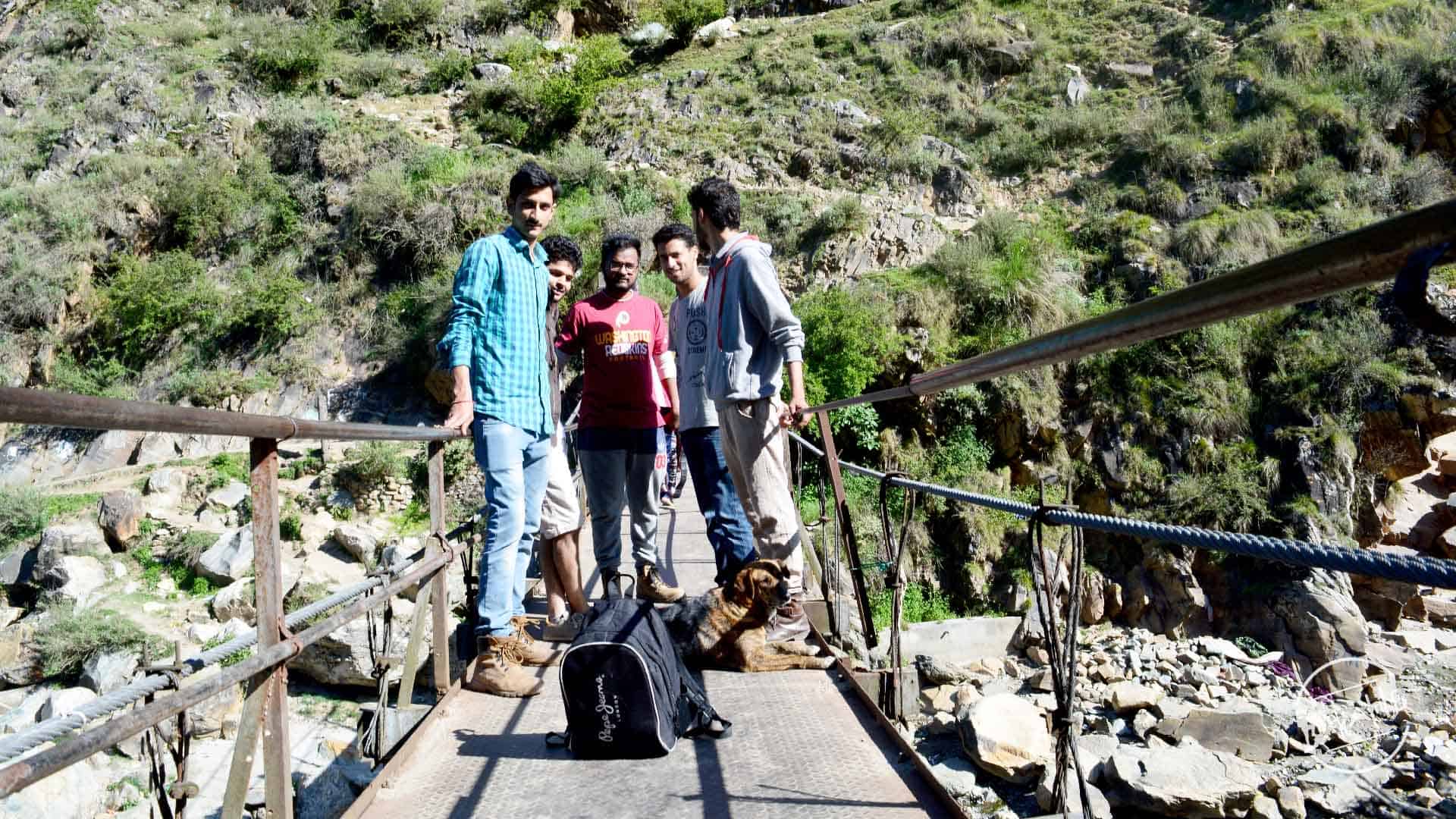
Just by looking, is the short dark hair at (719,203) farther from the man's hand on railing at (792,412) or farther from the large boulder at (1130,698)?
the large boulder at (1130,698)

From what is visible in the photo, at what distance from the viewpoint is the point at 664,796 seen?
209cm

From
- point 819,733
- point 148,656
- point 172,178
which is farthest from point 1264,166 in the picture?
point 172,178

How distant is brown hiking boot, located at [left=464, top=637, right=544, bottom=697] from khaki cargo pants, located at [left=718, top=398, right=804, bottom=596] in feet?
3.36

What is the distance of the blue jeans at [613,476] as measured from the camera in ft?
11.7

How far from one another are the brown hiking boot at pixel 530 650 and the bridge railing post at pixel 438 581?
26 cm

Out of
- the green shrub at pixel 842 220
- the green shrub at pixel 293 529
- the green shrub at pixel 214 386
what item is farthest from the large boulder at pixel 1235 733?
the green shrub at pixel 214 386

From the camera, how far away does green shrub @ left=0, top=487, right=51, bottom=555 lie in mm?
11586

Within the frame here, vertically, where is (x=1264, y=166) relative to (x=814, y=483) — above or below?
above

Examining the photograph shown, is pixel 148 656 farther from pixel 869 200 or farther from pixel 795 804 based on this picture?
pixel 869 200

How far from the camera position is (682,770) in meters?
2.24

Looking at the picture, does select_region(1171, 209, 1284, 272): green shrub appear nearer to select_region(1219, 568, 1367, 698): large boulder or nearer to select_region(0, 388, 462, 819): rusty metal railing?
select_region(1219, 568, 1367, 698): large boulder

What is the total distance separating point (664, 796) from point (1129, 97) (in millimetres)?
24335

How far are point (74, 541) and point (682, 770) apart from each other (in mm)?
12570

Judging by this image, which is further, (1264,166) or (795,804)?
(1264,166)
